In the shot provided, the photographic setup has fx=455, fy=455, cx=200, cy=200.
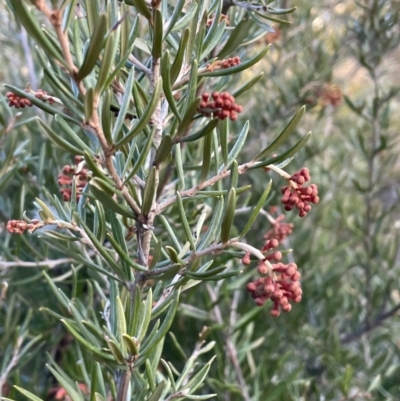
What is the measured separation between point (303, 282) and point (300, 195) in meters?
0.62

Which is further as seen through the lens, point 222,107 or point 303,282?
point 303,282

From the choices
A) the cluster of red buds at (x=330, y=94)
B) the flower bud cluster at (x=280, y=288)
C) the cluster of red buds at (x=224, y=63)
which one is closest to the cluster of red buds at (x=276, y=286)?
the flower bud cluster at (x=280, y=288)

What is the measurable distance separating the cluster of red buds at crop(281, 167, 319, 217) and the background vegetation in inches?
8.3

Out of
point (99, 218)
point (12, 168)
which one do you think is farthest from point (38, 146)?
point (99, 218)

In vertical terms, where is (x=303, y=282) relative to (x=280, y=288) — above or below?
below

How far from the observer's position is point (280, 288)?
29cm

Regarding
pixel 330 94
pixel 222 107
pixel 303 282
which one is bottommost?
pixel 303 282

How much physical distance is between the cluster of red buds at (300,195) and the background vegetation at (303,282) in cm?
21

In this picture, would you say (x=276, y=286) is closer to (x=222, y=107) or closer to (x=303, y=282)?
(x=222, y=107)

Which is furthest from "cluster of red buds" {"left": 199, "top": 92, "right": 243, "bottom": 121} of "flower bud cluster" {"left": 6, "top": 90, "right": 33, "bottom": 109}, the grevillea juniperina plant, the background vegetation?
the background vegetation

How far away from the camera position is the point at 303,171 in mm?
303

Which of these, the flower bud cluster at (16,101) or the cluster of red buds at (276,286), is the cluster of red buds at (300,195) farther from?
the flower bud cluster at (16,101)

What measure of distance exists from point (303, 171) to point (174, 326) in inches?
22.5

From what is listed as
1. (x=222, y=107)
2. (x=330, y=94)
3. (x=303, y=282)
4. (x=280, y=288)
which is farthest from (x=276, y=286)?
(x=330, y=94)
